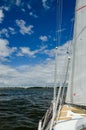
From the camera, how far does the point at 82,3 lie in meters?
9.62

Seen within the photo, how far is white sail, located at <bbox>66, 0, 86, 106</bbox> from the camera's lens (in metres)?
9.41

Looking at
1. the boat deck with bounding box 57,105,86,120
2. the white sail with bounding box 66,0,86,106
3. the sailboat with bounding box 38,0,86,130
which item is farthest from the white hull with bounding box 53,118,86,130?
the white sail with bounding box 66,0,86,106

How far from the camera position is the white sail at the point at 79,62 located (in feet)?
30.9

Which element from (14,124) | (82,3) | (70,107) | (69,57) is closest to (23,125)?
(14,124)

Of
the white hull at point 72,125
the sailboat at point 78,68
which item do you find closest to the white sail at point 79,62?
the sailboat at point 78,68

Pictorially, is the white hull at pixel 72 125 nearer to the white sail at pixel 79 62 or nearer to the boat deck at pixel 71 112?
the boat deck at pixel 71 112

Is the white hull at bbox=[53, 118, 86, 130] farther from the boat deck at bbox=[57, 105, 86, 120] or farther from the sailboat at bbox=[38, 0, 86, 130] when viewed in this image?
the sailboat at bbox=[38, 0, 86, 130]

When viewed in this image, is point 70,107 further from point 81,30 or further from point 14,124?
point 14,124

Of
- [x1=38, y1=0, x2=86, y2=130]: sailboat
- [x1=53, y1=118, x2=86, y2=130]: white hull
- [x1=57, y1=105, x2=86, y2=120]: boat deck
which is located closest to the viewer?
[x1=53, y1=118, x2=86, y2=130]: white hull

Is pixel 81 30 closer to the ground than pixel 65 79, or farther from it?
farther from it

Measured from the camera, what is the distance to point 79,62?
31.4 ft

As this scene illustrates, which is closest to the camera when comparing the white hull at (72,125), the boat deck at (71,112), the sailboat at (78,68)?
the white hull at (72,125)

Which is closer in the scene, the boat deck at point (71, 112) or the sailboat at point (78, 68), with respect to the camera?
the boat deck at point (71, 112)

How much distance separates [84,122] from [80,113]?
8.05 feet
